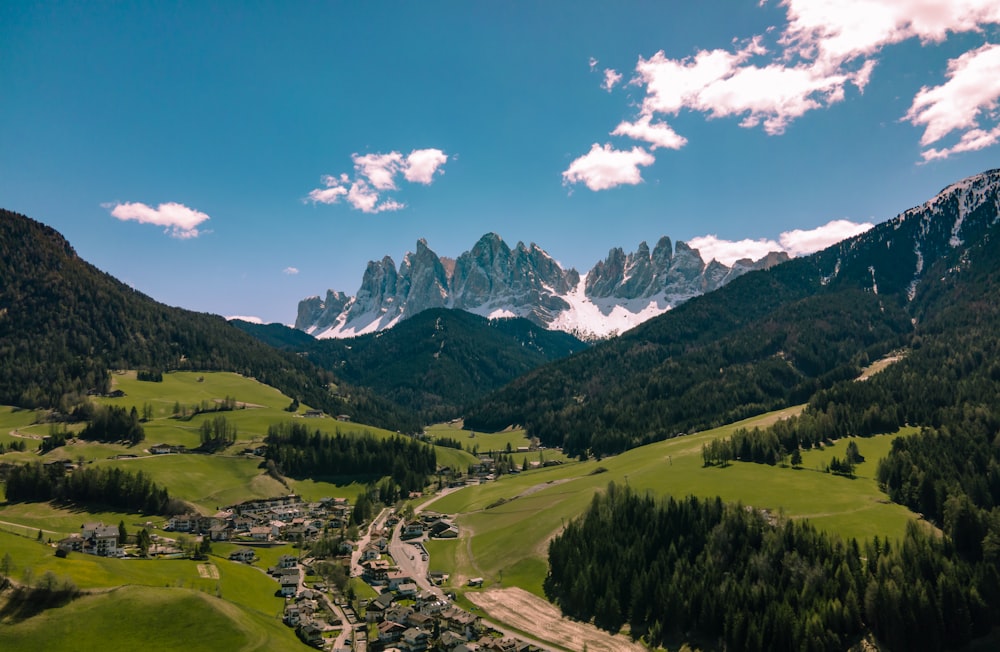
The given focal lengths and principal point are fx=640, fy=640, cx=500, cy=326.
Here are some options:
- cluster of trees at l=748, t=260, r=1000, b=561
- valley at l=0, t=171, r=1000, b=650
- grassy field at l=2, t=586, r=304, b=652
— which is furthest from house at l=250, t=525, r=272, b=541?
cluster of trees at l=748, t=260, r=1000, b=561

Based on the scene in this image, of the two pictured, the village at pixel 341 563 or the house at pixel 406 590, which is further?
the house at pixel 406 590

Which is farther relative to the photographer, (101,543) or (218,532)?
(218,532)

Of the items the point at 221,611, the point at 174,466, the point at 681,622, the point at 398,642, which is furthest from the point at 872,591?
the point at 174,466

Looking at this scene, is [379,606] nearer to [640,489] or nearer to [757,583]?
[757,583]

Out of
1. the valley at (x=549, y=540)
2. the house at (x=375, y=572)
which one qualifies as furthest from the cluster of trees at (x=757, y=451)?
the house at (x=375, y=572)

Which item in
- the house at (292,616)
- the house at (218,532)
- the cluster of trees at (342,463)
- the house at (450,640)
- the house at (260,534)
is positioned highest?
the cluster of trees at (342,463)

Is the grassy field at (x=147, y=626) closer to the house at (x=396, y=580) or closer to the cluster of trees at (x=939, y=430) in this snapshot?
the house at (x=396, y=580)

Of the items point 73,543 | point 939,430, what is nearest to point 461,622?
point 73,543
